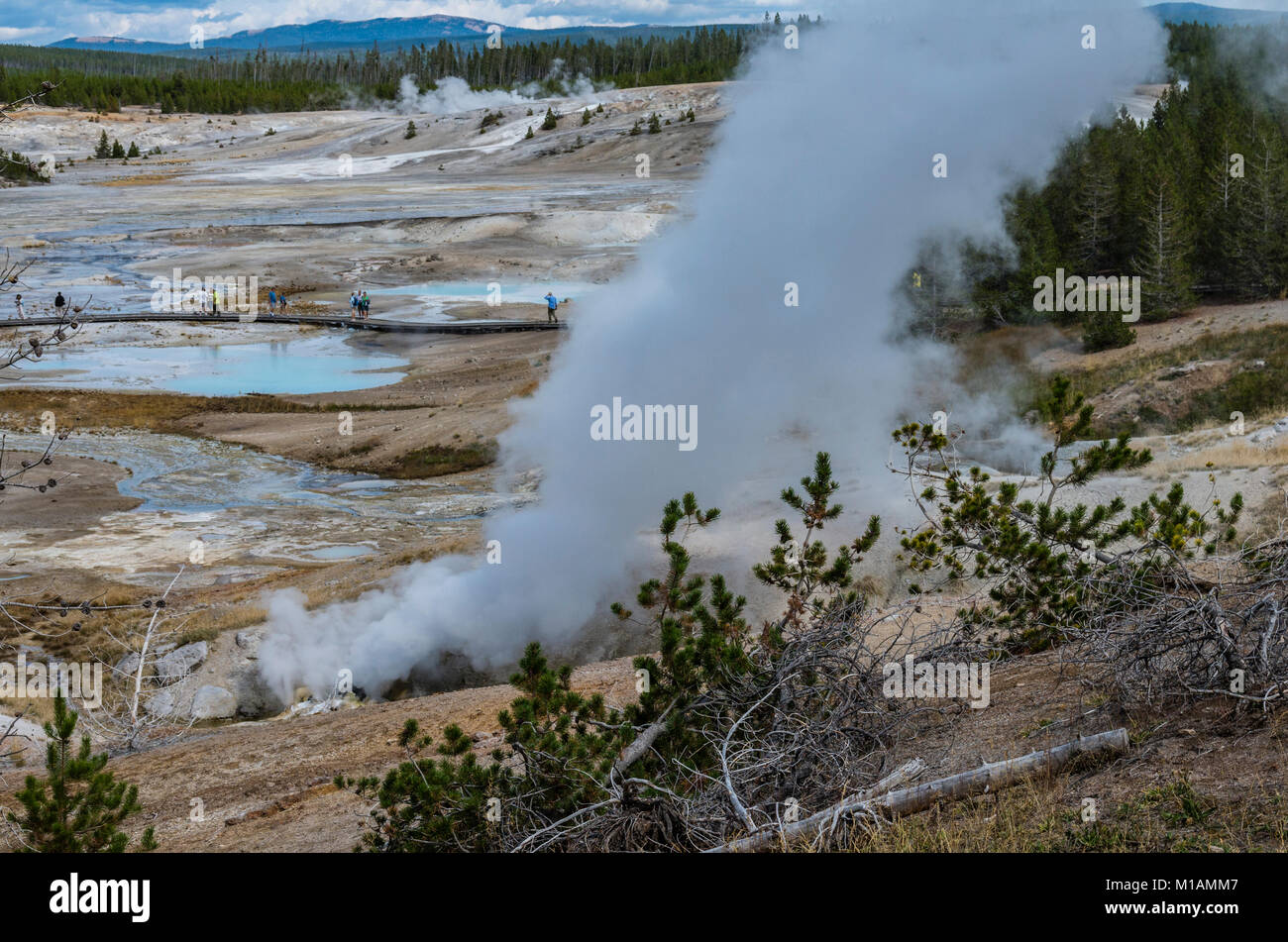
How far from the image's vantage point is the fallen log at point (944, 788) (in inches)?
194

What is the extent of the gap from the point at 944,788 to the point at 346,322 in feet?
108

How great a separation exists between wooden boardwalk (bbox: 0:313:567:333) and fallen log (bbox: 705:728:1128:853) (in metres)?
29.5

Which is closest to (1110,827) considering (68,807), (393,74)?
(68,807)

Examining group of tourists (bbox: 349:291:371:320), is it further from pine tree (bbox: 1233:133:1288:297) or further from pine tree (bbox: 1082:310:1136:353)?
pine tree (bbox: 1233:133:1288:297)

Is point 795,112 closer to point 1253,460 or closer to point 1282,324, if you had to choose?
point 1253,460

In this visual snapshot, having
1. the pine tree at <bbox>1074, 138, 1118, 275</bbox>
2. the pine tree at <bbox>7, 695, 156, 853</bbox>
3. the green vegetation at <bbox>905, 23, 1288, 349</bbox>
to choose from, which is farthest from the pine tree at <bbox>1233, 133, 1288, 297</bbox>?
the pine tree at <bbox>7, 695, 156, 853</bbox>

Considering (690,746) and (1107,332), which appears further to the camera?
(1107,332)

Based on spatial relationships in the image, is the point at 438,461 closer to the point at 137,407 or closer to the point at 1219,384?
the point at 137,407

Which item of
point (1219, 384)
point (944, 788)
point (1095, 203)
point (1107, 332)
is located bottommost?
point (944, 788)

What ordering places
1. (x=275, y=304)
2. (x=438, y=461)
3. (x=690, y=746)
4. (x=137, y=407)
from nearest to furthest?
(x=690, y=746), (x=438, y=461), (x=137, y=407), (x=275, y=304)

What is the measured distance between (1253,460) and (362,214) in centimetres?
4612

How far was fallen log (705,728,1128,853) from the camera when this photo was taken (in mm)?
4922

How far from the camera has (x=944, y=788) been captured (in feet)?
17.6
